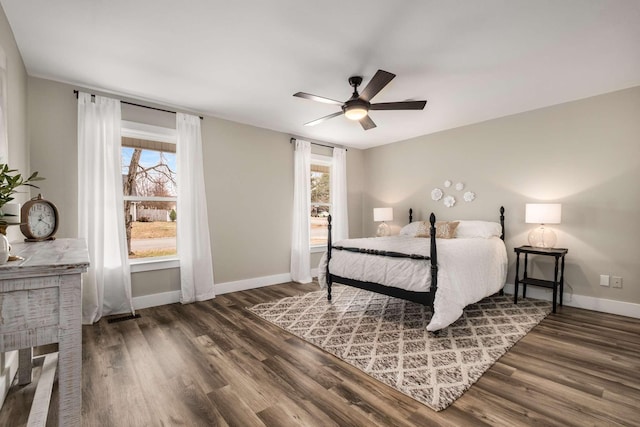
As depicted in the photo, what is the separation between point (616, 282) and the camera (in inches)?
137

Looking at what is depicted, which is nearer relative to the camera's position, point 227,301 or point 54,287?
point 54,287

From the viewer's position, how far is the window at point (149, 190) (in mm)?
3793

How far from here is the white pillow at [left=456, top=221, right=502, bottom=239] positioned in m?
4.16

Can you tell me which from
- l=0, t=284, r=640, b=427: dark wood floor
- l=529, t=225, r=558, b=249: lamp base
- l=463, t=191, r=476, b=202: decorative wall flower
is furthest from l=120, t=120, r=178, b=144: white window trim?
l=529, t=225, r=558, b=249: lamp base

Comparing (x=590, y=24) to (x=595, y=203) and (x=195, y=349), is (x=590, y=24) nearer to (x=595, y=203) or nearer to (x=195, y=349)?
(x=595, y=203)

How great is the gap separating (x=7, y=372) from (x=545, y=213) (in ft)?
16.6

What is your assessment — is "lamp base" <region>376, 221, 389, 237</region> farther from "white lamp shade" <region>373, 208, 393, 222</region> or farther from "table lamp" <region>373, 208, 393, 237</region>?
"white lamp shade" <region>373, 208, 393, 222</region>

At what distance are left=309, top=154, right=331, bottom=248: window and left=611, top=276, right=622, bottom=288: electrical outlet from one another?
3.93 metres

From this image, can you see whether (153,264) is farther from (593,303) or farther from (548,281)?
(593,303)

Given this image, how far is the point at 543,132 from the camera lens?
398cm

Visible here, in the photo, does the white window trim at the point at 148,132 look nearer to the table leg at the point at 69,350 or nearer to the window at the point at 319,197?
the window at the point at 319,197

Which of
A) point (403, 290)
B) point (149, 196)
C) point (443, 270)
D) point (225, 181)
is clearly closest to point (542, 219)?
point (443, 270)

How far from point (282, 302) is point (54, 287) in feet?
9.69

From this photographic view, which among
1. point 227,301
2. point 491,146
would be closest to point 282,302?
point 227,301
